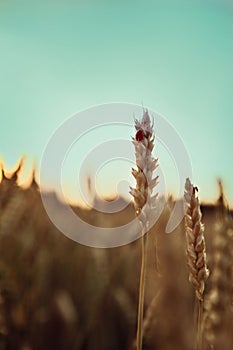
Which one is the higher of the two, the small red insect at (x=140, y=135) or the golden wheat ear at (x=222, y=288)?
the small red insect at (x=140, y=135)

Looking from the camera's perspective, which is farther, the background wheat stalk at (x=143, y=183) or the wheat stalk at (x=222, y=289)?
the wheat stalk at (x=222, y=289)

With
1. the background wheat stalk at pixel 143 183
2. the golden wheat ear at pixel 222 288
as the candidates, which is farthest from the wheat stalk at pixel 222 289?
the background wheat stalk at pixel 143 183

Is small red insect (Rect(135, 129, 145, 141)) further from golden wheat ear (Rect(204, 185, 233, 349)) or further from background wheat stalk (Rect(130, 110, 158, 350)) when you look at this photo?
golden wheat ear (Rect(204, 185, 233, 349))

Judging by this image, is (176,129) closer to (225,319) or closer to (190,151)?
(190,151)

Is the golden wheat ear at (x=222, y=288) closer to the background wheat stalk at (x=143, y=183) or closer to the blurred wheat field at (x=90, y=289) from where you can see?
the blurred wheat field at (x=90, y=289)

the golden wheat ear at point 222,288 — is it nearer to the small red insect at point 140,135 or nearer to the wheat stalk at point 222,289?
the wheat stalk at point 222,289
